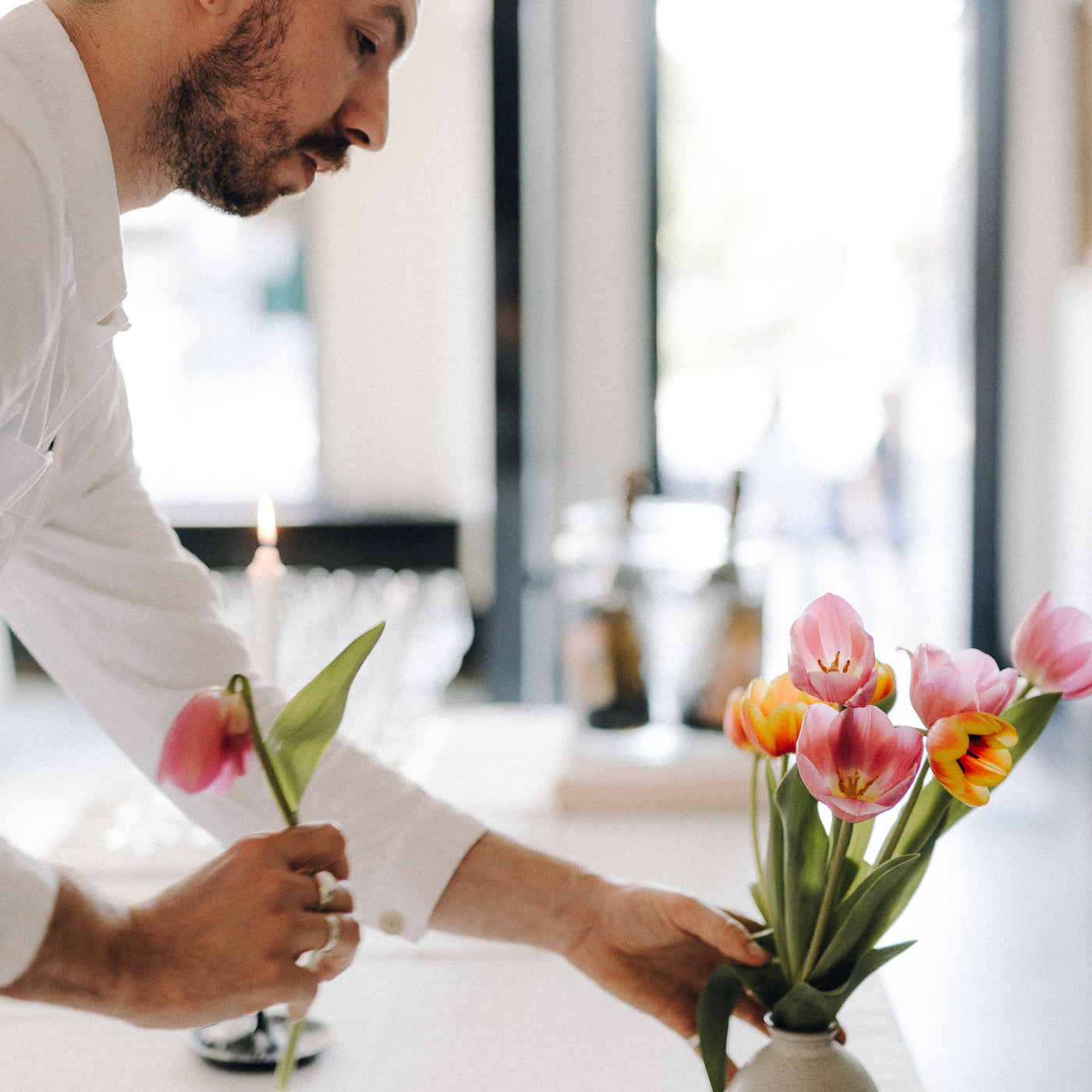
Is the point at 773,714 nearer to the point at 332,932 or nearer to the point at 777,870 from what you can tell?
the point at 777,870

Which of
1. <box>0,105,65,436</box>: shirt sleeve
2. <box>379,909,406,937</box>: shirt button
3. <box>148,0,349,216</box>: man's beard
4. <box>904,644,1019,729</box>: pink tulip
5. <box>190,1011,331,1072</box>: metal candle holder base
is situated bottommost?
<box>190,1011,331,1072</box>: metal candle holder base

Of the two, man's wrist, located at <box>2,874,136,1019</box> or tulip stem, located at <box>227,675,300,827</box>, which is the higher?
tulip stem, located at <box>227,675,300,827</box>

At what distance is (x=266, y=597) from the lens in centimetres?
97

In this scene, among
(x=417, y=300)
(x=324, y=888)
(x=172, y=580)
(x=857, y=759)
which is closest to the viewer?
(x=857, y=759)

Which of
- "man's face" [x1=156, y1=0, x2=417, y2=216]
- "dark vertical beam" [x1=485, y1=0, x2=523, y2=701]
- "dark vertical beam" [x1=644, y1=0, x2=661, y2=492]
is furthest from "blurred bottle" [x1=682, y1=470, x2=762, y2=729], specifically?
"dark vertical beam" [x1=644, y1=0, x2=661, y2=492]

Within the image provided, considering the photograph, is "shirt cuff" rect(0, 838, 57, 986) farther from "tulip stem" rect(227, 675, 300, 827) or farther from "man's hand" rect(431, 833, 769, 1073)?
"man's hand" rect(431, 833, 769, 1073)

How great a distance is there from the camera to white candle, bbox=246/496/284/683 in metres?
0.96

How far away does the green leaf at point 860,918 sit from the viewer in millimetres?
652

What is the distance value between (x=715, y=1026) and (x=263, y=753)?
0.29 meters

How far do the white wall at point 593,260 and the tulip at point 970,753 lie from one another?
3324mm

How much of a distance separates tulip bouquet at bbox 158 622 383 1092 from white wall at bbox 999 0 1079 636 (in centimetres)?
382

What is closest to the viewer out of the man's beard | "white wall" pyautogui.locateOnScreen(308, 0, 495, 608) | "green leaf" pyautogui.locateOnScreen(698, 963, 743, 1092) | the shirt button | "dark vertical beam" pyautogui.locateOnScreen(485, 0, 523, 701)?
"green leaf" pyautogui.locateOnScreen(698, 963, 743, 1092)

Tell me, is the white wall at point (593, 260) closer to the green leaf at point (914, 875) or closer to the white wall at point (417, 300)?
the white wall at point (417, 300)

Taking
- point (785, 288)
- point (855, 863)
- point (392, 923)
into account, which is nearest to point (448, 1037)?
point (392, 923)
